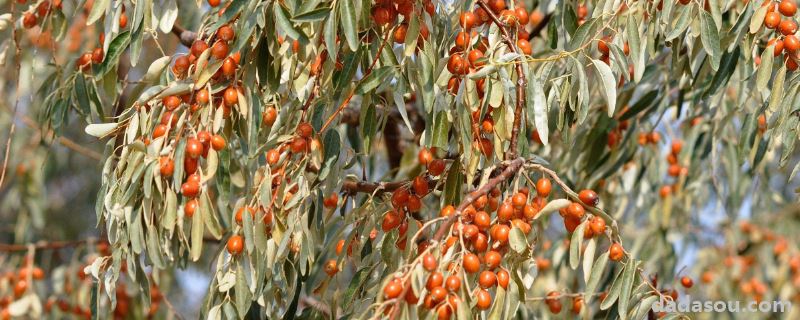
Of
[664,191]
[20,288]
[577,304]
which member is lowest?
[20,288]

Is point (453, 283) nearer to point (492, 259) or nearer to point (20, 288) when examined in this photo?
point (492, 259)

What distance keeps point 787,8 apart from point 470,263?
26.8 inches

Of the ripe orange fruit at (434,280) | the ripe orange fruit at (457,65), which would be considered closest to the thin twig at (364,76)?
the ripe orange fruit at (457,65)

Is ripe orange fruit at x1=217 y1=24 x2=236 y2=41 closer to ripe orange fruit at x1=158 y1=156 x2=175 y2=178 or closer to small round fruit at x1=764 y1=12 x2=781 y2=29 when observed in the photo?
ripe orange fruit at x1=158 y1=156 x2=175 y2=178

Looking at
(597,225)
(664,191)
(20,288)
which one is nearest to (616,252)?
(597,225)

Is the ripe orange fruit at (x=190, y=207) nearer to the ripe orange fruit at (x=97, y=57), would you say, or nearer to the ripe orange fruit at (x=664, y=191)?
the ripe orange fruit at (x=97, y=57)

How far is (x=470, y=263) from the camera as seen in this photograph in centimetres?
124

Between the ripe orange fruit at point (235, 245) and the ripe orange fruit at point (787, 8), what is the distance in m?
0.90

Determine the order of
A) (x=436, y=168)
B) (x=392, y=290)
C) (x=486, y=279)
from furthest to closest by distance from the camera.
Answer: (x=436, y=168) < (x=486, y=279) < (x=392, y=290)

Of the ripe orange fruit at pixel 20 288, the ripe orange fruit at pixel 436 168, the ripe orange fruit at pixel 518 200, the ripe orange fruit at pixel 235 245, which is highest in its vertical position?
the ripe orange fruit at pixel 518 200

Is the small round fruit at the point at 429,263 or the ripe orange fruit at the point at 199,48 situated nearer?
the small round fruit at the point at 429,263

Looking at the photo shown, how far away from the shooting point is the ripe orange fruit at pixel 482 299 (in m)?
1.27

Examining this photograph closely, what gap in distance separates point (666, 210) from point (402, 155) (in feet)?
2.53

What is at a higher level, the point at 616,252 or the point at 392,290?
Result: the point at 392,290
